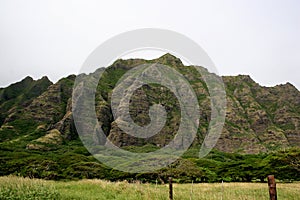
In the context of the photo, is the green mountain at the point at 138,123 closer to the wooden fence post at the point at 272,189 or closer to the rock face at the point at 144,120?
the rock face at the point at 144,120

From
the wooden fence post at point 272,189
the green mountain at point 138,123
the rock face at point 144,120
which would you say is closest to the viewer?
the wooden fence post at point 272,189

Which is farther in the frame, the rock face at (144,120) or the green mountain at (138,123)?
the rock face at (144,120)

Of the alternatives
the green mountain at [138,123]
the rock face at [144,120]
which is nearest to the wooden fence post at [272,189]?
the green mountain at [138,123]

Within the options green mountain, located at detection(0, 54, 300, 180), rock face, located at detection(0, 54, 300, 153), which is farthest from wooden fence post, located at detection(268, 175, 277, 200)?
rock face, located at detection(0, 54, 300, 153)

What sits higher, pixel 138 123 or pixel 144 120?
pixel 144 120

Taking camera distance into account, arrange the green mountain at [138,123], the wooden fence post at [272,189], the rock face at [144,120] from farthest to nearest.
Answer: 1. the rock face at [144,120]
2. the green mountain at [138,123]
3. the wooden fence post at [272,189]

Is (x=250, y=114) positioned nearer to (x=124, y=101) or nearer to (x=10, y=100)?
(x=124, y=101)

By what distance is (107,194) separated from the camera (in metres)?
15.3

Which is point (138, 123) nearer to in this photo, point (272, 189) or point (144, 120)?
point (144, 120)

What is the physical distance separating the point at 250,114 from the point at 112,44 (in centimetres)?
18296

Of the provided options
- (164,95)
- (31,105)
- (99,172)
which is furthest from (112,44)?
(31,105)

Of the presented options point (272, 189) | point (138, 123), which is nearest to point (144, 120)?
point (138, 123)

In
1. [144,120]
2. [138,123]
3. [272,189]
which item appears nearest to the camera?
[272,189]

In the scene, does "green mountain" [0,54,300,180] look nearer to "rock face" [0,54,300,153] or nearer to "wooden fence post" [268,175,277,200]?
"rock face" [0,54,300,153]
